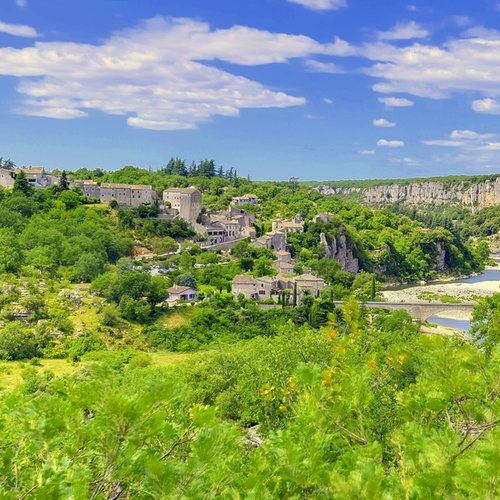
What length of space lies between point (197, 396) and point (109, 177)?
185 ft

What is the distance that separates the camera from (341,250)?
193 ft

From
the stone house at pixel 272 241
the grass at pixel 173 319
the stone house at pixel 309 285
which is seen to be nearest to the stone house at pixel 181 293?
the grass at pixel 173 319

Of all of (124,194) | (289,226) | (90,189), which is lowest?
(289,226)

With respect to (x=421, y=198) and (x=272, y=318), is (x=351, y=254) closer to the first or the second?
(x=272, y=318)

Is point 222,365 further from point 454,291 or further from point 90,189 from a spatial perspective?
point 90,189

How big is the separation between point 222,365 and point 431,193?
14750 cm

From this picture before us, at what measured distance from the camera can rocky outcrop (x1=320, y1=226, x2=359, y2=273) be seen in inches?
2247

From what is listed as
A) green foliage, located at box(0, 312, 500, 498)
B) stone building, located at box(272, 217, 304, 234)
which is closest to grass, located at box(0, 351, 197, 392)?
green foliage, located at box(0, 312, 500, 498)

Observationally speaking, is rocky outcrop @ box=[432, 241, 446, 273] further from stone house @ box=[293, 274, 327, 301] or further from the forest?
stone house @ box=[293, 274, 327, 301]

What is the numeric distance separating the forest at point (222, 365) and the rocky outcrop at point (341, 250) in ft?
1.47

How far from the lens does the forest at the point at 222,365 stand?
314cm

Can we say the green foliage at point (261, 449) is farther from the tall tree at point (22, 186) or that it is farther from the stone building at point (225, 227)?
the tall tree at point (22, 186)

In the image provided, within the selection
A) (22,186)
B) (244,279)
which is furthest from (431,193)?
(244,279)

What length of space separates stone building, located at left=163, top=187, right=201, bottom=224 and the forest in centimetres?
245
